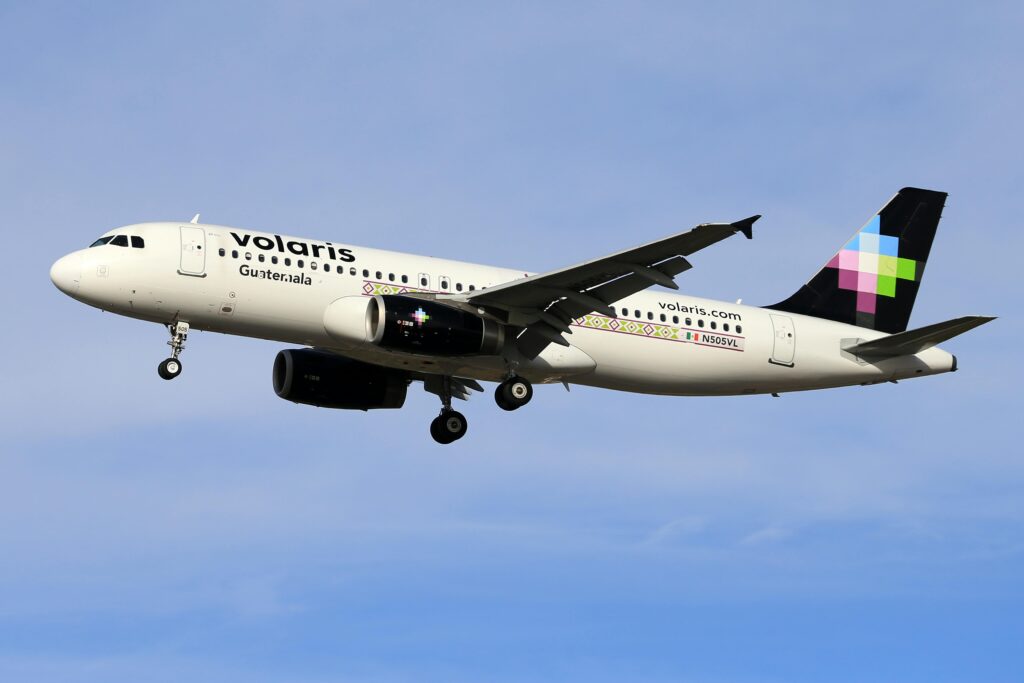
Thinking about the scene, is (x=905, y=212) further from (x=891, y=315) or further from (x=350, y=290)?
(x=350, y=290)

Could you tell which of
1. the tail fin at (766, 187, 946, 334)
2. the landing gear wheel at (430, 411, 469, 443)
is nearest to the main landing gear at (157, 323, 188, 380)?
the landing gear wheel at (430, 411, 469, 443)

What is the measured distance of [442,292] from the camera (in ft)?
120

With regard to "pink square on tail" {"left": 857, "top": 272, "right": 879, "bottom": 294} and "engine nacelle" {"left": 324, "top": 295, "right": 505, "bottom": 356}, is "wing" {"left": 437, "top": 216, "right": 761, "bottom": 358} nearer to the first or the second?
"engine nacelle" {"left": 324, "top": 295, "right": 505, "bottom": 356}

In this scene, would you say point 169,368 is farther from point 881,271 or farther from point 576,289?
point 881,271

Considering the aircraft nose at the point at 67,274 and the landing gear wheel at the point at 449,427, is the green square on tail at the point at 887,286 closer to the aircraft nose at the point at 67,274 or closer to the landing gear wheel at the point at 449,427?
the landing gear wheel at the point at 449,427

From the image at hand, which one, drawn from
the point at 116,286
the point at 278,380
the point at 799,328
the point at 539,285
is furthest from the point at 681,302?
the point at 116,286

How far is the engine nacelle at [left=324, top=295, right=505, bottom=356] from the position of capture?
33.9m

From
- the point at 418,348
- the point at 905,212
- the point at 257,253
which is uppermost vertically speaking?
the point at 905,212

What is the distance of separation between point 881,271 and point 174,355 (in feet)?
68.4

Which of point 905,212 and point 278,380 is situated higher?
point 905,212

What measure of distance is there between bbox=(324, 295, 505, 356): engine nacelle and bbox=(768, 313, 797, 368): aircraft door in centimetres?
893

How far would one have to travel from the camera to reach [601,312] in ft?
116

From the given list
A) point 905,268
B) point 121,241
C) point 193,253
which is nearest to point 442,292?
point 193,253

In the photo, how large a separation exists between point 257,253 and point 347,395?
6.06m
